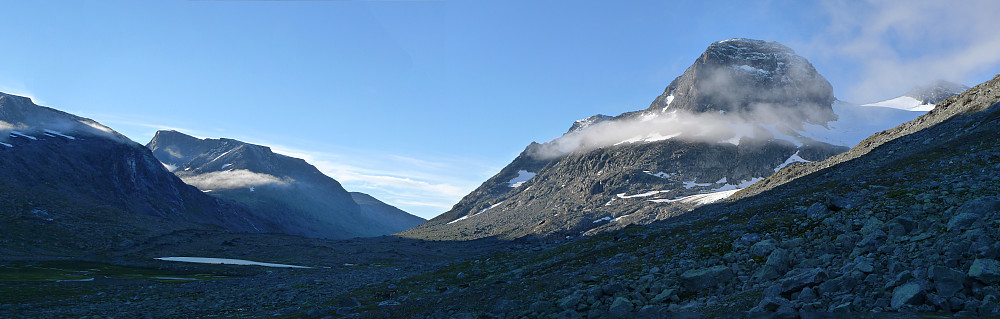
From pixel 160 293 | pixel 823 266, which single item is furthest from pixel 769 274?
pixel 160 293

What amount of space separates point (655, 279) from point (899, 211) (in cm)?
1179

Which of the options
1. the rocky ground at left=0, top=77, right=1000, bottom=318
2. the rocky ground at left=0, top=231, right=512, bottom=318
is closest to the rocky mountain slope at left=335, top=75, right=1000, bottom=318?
the rocky ground at left=0, top=77, right=1000, bottom=318

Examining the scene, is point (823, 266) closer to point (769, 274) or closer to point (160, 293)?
point (769, 274)

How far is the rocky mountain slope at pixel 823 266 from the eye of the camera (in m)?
13.3

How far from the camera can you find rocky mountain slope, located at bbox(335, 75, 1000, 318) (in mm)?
13289

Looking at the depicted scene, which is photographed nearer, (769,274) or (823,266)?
(823,266)

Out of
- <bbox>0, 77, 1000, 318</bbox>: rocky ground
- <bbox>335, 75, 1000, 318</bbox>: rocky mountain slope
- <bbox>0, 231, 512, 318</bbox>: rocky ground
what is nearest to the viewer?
<bbox>335, 75, 1000, 318</bbox>: rocky mountain slope

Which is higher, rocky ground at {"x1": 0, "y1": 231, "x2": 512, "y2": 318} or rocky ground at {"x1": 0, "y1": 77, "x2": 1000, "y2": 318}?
rocky ground at {"x1": 0, "y1": 77, "x2": 1000, "y2": 318}

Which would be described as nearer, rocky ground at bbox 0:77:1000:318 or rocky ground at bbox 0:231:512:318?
rocky ground at bbox 0:77:1000:318

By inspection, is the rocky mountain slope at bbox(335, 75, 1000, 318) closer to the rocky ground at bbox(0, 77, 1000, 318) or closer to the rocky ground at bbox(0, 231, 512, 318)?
the rocky ground at bbox(0, 77, 1000, 318)

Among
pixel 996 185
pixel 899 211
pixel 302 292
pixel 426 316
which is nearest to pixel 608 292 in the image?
pixel 426 316

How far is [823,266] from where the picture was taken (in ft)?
59.3

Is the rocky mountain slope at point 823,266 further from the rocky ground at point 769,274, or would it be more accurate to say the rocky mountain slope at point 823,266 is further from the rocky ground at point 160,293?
the rocky ground at point 160,293

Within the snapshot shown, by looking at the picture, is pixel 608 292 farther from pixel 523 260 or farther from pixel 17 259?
pixel 17 259
